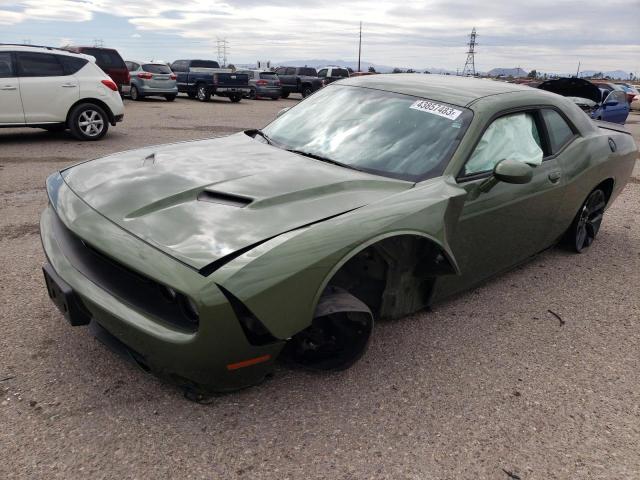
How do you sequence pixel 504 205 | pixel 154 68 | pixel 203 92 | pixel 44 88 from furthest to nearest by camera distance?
pixel 203 92, pixel 154 68, pixel 44 88, pixel 504 205

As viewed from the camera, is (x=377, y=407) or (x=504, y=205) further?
(x=504, y=205)

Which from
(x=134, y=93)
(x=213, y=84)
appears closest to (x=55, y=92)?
(x=134, y=93)

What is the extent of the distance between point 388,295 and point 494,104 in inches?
57.3

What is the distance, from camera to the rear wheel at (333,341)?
246 cm

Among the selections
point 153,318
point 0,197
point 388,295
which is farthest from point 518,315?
point 0,197

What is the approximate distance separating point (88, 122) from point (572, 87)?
9639 millimetres

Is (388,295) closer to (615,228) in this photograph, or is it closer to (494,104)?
(494,104)

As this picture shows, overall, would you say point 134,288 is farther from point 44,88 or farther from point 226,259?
point 44,88

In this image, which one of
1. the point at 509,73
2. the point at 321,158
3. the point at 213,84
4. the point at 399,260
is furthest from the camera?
the point at 509,73

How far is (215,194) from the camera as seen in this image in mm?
2500

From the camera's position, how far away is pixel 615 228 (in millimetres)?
5672

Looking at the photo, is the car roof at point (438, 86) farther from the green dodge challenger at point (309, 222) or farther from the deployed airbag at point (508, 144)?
the deployed airbag at point (508, 144)

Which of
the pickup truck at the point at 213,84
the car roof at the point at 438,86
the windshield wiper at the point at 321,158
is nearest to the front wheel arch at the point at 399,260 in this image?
the windshield wiper at the point at 321,158

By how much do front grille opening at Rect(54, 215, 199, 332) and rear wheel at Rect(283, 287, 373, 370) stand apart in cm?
61
